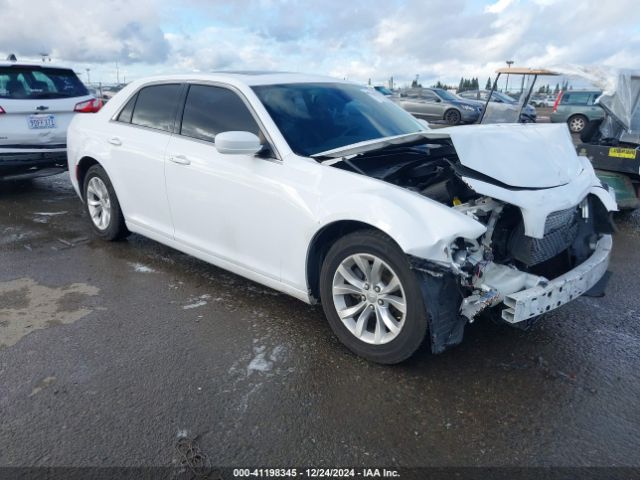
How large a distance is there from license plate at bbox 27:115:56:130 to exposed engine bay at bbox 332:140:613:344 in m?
5.31

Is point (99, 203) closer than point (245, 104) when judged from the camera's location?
No

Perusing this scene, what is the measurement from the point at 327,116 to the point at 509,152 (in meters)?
1.38

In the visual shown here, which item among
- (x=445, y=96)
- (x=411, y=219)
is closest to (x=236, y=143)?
(x=411, y=219)

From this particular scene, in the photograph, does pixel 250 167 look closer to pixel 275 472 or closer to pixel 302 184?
pixel 302 184

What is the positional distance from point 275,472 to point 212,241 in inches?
80.1

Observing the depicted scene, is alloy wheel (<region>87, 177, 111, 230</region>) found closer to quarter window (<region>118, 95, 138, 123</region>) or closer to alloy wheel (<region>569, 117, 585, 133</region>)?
quarter window (<region>118, 95, 138, 123</region>)

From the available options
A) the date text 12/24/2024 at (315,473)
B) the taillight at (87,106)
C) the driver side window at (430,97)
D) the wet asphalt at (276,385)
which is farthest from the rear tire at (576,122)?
the date text 12/24/2024 at (315,473)

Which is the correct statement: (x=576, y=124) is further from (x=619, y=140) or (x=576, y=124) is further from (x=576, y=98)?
(x=619, y=140)

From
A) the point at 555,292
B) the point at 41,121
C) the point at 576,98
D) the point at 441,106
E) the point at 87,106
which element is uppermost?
the point at 87,106

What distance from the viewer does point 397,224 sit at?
2830mm

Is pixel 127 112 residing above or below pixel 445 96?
above

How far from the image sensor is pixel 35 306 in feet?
12.9

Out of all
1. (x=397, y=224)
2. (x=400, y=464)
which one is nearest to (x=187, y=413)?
(x=400, y=464)

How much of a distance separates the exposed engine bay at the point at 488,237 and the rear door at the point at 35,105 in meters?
5.30
